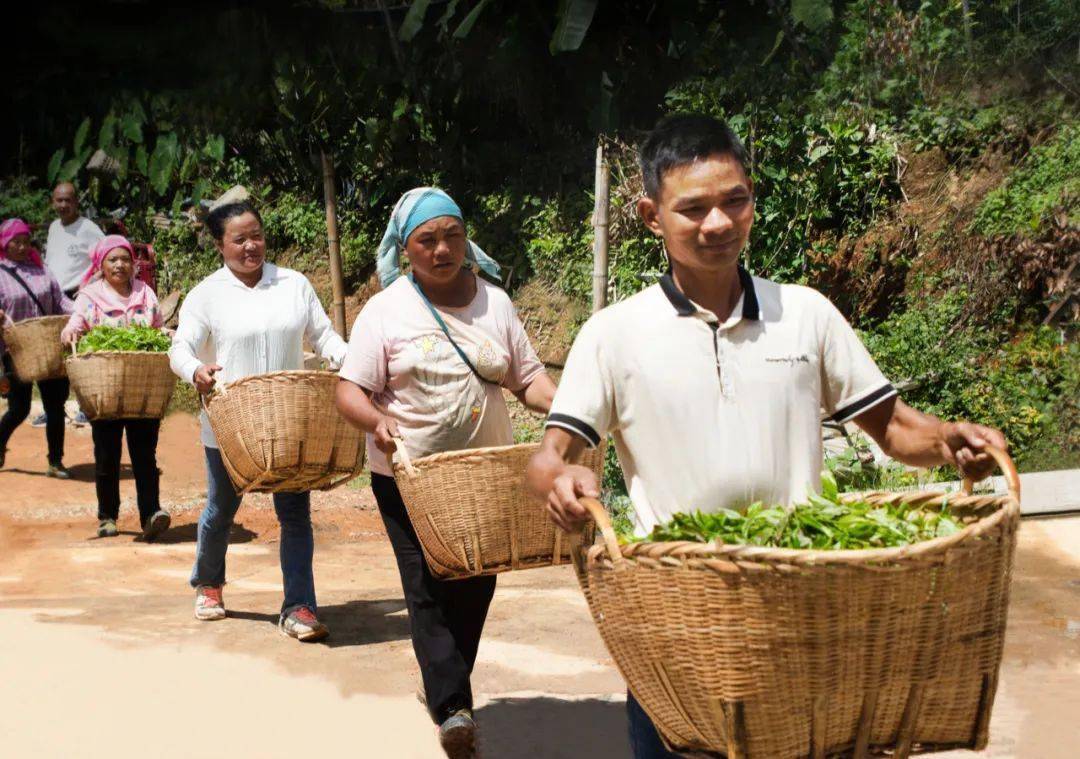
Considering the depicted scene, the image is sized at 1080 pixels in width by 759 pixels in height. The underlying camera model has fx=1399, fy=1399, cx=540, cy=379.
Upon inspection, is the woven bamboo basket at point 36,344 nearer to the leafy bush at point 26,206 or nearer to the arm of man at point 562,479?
the arm of man at point 562,479

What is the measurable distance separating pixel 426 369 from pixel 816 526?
229 centimetres

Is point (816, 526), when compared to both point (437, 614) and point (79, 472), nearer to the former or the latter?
point (437, 614)

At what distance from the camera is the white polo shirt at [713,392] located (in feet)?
9.43

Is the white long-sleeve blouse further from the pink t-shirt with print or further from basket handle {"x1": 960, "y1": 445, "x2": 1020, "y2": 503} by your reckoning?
basket handle {"x1": 960, "y1": 445, "x2": 1020, "y2": 503}

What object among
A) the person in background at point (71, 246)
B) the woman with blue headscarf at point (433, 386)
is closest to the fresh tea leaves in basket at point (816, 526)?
the woman with blue headscarf at point (433, 386)

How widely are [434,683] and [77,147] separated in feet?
8.42

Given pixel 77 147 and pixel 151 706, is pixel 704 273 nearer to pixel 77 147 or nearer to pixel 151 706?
pixel 77 147

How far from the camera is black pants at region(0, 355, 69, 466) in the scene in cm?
1021

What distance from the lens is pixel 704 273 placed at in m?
2.96

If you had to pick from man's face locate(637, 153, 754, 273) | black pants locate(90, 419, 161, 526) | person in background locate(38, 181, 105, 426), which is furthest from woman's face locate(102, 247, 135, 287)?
man's face locate(637, 153, 754, 273)

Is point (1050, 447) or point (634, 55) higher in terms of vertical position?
point (634, 55)

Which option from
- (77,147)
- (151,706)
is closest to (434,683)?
(151,706)

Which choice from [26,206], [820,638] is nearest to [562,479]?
[820,638]

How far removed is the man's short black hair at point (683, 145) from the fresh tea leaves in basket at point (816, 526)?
2.42 ft
